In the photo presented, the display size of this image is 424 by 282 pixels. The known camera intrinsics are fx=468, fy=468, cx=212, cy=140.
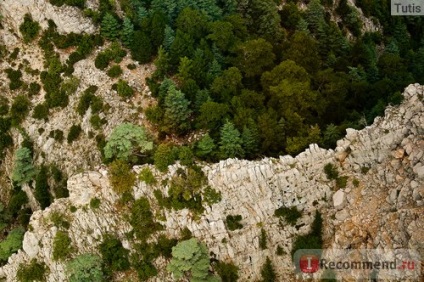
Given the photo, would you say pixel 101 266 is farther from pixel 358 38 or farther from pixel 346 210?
pixel 358 38

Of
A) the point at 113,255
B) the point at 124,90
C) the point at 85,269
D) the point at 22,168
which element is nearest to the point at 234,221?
the point at 113,255

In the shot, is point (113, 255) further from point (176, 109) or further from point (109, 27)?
point (109, 27)

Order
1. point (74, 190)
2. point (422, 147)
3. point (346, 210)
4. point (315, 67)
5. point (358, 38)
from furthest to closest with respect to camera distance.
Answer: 1. point (358, 38)
2. point (315, 67)
3. point (74, 190)
4. point (346, 210)
5. point (422, 147)

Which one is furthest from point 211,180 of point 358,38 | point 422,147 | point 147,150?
point 358,38

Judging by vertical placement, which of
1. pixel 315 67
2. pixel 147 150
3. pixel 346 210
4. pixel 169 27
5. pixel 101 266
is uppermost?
pixel 169 27

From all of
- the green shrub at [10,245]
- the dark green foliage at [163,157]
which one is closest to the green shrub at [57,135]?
the green shrub at [10,245]

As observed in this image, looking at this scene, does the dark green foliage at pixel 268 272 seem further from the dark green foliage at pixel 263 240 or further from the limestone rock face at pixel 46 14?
the limestone rock face at pixel 46 14

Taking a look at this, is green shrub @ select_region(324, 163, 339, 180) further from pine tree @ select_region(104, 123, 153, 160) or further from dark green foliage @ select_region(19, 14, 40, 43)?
dark green foliage @ select_region(19, 14, 40, 43)
